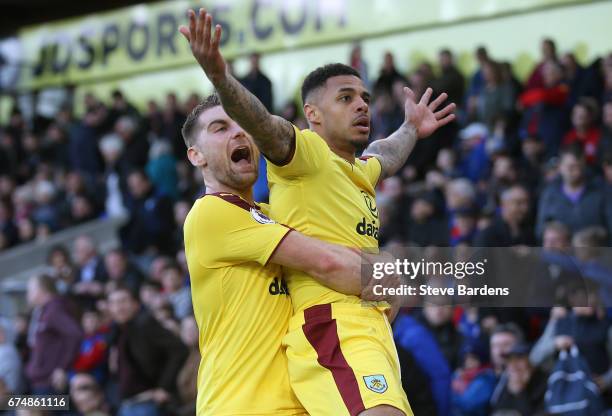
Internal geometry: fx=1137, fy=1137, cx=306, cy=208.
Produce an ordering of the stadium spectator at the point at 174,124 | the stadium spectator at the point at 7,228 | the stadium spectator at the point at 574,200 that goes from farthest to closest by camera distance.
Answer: the stadium spectator at the point at 7,228 → the stadium spectator at the point at 174,124 → the stadium spectator at the point at 574,200

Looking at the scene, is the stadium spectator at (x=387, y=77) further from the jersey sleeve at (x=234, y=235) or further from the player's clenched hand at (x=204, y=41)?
the player's clenched hand at (x=204, y=41)

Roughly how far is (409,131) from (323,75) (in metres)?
1.02

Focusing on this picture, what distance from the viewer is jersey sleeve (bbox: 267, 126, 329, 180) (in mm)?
5402

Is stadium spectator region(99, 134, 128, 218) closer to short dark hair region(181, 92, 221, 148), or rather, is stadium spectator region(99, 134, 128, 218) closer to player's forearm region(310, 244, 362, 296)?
short dark hair region(181, 92, 221, 148)

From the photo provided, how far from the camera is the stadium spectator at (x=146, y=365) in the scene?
34.0 feet

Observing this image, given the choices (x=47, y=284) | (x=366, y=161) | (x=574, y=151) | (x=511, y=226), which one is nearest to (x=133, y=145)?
(x=47, y=284)

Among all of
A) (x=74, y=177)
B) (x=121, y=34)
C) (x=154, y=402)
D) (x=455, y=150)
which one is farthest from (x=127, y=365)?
(x=121, y=34)

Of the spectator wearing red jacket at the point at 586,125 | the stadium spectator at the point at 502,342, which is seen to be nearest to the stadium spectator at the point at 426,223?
the spectator wearing red jacket at the point at 586,125

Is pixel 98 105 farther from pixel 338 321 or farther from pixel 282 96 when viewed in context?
pixel 338 321

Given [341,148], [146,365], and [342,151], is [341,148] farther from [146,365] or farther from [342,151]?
[146,365]

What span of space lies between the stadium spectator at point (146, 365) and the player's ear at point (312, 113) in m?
4.84

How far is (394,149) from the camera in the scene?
6.79 metres

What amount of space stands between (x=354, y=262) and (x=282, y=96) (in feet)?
41.3

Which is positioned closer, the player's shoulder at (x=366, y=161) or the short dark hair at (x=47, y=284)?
the player's shoulder at (x=366, y=161)
